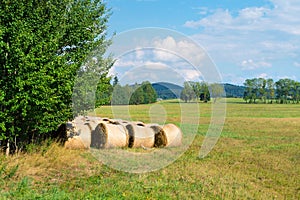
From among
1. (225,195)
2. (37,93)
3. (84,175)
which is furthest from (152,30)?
(225,195)

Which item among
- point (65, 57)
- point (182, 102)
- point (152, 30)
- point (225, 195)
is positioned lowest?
point (225, 195)

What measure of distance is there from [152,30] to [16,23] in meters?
4.30

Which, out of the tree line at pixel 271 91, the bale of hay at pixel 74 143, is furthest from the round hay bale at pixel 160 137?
the tree line at pixel 271 91

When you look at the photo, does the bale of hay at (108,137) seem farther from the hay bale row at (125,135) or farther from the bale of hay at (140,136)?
the bale of hay at (140,136)

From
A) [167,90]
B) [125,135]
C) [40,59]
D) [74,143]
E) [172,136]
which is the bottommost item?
[74,143]

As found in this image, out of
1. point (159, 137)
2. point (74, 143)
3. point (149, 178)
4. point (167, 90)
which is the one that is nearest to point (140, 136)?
point (159, 137)

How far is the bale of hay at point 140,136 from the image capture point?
51.1ft

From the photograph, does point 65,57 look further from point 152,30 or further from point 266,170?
point 266,170

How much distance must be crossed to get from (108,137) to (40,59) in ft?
15.5

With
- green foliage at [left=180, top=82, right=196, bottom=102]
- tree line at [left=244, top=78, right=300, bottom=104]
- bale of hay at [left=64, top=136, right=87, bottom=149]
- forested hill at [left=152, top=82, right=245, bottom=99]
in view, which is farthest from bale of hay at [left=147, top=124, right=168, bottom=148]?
tree line at [left=244, top=78, right=300, bottom=104]

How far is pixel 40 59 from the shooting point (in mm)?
11430

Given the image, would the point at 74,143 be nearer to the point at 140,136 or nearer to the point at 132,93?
the point at 140,136

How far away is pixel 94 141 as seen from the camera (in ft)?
49.8

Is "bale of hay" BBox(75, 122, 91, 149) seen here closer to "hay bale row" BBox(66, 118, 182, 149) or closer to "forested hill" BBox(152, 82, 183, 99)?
"hay bale row" BBox(66, 118, 182, 149)
